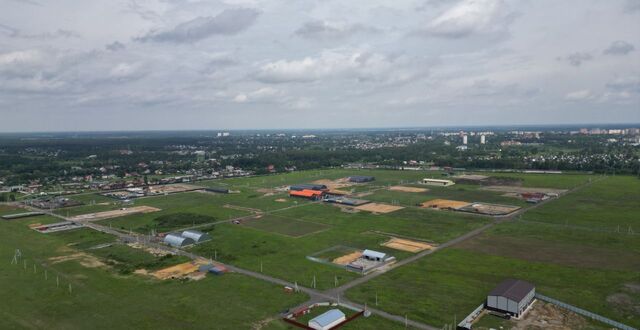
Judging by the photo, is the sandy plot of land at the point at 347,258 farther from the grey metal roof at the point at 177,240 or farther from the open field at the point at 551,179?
the open field at the point at 551,179

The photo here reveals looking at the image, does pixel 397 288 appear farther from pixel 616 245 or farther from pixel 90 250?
pixel 90 250

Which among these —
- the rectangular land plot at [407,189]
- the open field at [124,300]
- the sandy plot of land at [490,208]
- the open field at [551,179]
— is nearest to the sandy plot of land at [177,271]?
the open field at [124,300]

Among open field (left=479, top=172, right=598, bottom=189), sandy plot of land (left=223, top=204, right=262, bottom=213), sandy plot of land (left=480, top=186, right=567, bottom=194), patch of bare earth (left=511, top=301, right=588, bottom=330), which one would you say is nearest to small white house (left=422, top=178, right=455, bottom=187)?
sandy plot of land (left=480, top=186, right=567, bottom=194)

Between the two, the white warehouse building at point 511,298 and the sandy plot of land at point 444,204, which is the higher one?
the white warehouse building at point 511,298

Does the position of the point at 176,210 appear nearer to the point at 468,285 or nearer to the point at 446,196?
the point at 446,196

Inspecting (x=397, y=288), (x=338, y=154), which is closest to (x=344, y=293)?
(x=397, y=288)

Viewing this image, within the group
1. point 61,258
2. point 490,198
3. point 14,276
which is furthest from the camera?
point 490,198
